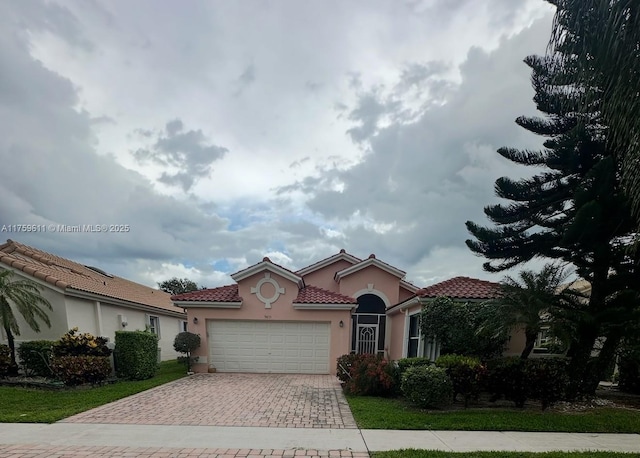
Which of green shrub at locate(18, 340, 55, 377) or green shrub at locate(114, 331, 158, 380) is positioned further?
green shrub at locate(114, 331, 158, 380)

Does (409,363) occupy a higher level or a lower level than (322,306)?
lower

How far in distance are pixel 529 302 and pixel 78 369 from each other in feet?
42.4

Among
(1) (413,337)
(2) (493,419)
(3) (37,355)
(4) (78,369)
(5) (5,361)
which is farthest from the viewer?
(1) (413,337)

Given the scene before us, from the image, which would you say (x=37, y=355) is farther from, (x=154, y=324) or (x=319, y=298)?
(x=319, y=298)

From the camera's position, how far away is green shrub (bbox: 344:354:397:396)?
29.1 feet

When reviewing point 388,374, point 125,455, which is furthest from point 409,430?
point 125,455

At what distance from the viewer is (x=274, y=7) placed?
9094 millimetres

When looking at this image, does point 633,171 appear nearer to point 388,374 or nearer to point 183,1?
point 388,374

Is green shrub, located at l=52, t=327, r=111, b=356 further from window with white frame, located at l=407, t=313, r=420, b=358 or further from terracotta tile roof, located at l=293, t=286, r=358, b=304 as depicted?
window with white frame, located at l=407, t=313, r=420, b=358

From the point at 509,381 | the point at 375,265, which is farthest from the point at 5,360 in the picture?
the point at 509,381

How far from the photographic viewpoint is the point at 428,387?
728 centimetres

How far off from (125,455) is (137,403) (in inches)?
142

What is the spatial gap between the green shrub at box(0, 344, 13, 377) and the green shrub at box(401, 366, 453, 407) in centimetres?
1208

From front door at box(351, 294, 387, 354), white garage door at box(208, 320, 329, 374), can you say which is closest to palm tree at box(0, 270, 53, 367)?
white garage door at box(208, 320, 329, 374)
